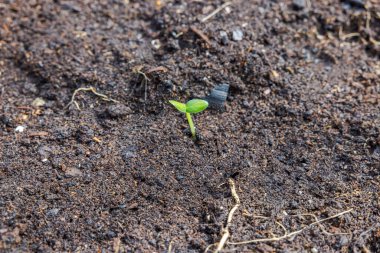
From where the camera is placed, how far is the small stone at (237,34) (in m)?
2.62

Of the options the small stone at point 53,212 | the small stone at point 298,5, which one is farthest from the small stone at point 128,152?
the small stone at point 298,5

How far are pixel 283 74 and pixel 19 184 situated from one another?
1.27 m

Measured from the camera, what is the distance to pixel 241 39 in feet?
8.60

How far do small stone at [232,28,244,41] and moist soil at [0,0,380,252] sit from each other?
11 millimetres

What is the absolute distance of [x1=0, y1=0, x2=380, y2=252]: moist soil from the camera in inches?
78.7

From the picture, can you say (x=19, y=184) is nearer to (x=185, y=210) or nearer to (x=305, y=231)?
(x=185, y=210)

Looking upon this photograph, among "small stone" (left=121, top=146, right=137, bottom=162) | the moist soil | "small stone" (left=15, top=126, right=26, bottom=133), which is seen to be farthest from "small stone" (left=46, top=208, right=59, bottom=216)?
"small stone" (left=15, top=126, right=26, bottom=133)

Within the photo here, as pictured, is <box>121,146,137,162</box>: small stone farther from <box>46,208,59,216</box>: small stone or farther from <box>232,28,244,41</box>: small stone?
<box>232,28,244,41</box>: small stone

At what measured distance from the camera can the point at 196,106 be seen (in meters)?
2.20

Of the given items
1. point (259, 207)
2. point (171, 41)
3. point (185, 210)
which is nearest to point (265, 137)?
point (259, 207)

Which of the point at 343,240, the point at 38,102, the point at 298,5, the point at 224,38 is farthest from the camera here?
the point at 298,5

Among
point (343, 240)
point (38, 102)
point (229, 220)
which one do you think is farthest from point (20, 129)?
point (343, 240)

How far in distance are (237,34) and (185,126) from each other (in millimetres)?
596

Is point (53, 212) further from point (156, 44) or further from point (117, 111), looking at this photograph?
point (156, 44)
